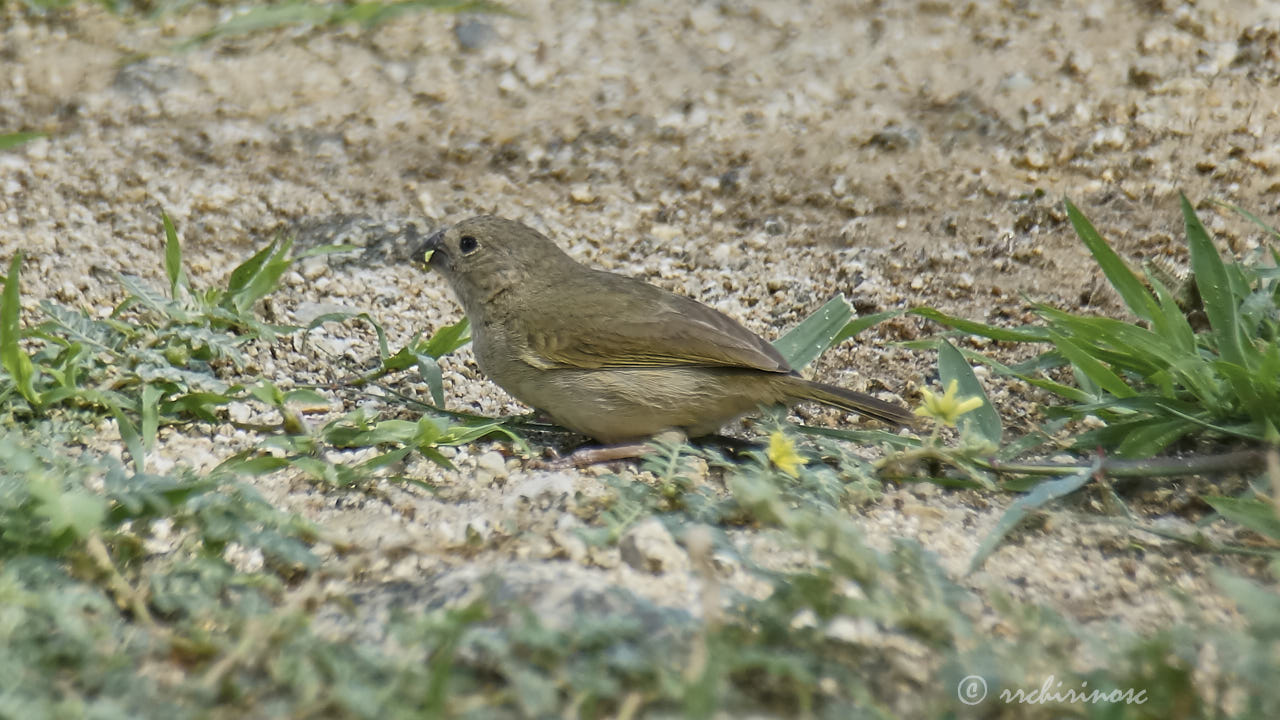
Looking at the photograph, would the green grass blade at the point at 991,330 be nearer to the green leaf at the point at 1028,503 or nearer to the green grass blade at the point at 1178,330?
the green grass blade at the point at 1178,330

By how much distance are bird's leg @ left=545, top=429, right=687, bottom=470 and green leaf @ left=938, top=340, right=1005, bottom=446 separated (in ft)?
2.86

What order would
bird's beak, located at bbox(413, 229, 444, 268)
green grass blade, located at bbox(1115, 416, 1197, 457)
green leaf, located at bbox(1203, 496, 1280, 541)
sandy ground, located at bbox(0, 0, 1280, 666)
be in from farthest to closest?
sandy ground, located at bbox(0, 0, 1280, 666) → bird's beak, located at bbox(413, 229, 444, 268) → green grass blade, located at bbox(1115, 416, 1197, 457) → green leaf, located at bbox(1203, 496, 1280, 541)

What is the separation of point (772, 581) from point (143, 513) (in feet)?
4.85

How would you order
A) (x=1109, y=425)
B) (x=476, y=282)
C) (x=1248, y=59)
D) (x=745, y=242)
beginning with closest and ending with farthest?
(x=1109, y=425)
(x=476, y=282)
(x=745, y=242)
(x=1248, y=59)

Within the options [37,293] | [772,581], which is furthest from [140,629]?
[37,293]

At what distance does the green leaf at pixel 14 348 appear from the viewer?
3672mm

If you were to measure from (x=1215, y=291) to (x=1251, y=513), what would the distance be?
92 centimetres

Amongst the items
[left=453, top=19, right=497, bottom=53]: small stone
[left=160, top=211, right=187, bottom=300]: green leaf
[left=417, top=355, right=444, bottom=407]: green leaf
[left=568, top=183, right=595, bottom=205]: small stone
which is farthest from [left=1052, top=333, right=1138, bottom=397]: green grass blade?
[left=453, top=19, right=497, bottom=53]: small stone

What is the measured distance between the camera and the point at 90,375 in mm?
3877

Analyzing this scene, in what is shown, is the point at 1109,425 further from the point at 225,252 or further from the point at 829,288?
the point at 225,252

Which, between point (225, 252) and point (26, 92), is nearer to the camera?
point (225, 252)

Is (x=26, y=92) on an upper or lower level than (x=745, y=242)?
upper

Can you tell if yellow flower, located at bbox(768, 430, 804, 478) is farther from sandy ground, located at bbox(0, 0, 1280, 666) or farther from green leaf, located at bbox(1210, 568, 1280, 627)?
green leaf, located at bbox(1210, 568, 1280, 627)

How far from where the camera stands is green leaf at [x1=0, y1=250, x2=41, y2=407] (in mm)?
3672
